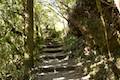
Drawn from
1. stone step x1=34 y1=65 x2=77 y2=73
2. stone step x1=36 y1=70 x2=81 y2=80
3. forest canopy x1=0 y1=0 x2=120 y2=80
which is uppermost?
forest canopy x1=0 y1=0 x2=120 y2=80

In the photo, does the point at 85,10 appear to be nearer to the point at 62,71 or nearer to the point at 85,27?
the point at 85,27

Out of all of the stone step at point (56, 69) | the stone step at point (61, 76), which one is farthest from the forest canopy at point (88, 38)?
the stone step at point (56, 69)

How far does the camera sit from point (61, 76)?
8.61 metres

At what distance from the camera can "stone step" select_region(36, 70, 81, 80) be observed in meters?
8.12

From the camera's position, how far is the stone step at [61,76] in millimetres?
8125

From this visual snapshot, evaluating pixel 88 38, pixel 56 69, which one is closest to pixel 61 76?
pixel 56 69

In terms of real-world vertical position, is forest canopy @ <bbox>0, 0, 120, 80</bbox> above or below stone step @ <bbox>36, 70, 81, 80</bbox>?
above

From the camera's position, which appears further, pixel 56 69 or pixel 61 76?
pixel 56 69

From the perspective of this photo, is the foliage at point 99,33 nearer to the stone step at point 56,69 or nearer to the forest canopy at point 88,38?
the forest canopy at point 88,38

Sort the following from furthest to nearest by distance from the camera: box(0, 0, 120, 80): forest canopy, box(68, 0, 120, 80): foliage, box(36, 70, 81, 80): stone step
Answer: box(36, 70, 81, 80): stone step, box(0, 0, 120, 80): forest canopy, box(68, 0, 120, 80): foliage

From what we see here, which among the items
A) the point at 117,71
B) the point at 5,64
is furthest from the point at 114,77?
the point at 5,64

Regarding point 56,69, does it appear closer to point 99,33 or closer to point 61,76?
point 61,76

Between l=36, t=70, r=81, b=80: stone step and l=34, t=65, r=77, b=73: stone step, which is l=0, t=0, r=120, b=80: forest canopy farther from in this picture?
l=34, t=65, r=77, b=73: stone step

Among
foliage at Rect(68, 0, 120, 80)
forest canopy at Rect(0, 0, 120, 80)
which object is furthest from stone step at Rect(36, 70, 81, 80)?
foliage at Rect(68, 0, 120, 80)
